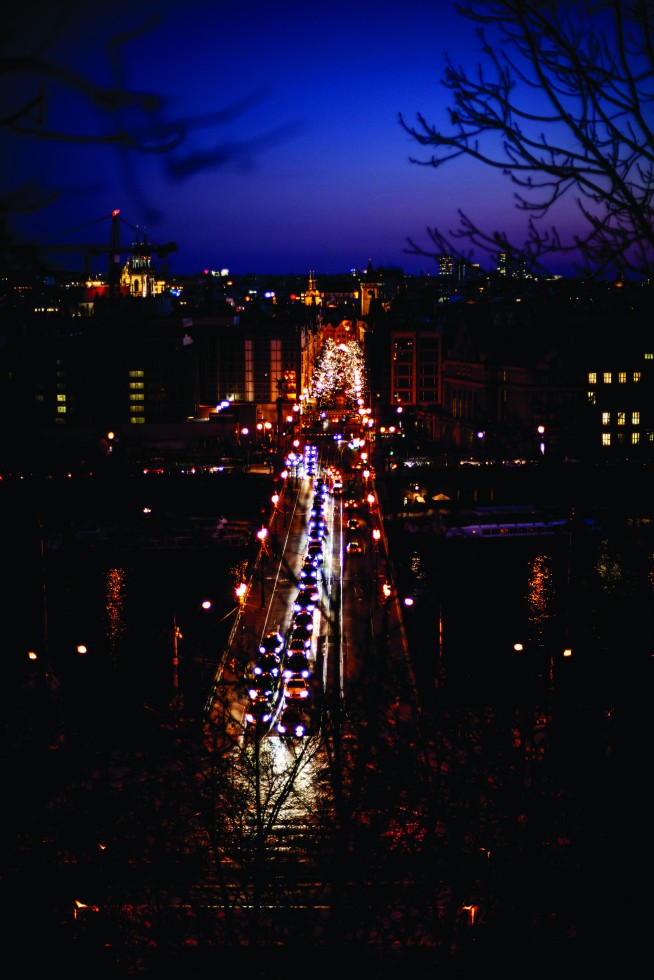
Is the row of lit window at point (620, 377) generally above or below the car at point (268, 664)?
above

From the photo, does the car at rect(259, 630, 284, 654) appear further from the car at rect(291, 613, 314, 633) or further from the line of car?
the car at rect(291, 613, 314, 633)

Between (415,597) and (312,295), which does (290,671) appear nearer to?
(415,597)

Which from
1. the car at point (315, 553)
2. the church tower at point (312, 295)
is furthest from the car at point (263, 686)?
the church tower at point (312, 295)

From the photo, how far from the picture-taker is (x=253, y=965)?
2.32 metres

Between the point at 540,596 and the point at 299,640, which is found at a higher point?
the point at 299,640

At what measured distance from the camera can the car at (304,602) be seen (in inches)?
306

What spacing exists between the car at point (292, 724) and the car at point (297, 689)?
0.17 meters

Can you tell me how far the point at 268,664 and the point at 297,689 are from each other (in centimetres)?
22

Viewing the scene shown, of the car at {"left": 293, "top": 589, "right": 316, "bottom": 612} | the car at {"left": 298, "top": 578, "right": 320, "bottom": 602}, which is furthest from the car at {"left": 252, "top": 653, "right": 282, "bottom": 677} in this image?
the car at {"left": 298, "top": 578, "right": 320, "bottom": 602}

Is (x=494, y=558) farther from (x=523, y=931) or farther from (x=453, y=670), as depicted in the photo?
(x=523, y=931)

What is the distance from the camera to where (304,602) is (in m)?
7.98

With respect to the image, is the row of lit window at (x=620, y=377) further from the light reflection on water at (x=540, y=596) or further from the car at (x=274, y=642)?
the light reflection on water at (x=540, y=596)

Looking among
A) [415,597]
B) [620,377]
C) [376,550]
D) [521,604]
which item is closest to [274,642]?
[415,597]

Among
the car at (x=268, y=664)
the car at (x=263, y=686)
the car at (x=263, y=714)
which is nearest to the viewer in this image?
the car at (x=263, y=714)
